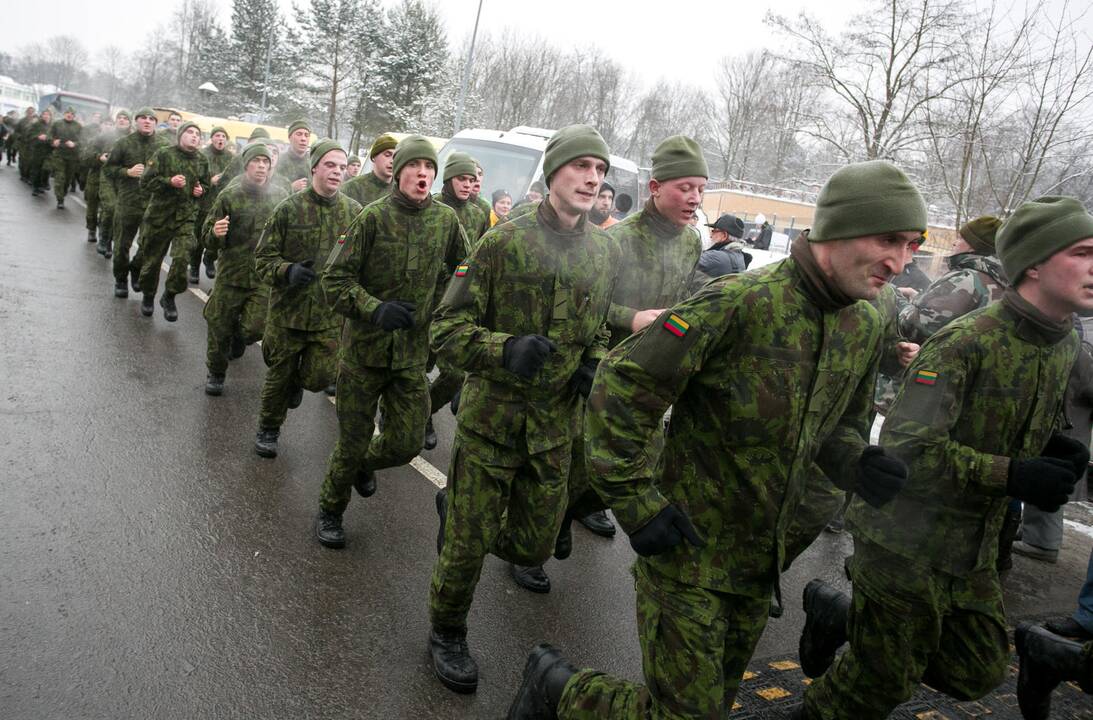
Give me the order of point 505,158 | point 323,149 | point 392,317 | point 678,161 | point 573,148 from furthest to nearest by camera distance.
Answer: point 505,158
point 323,149
point 678,161
point 392,317
point 573,148

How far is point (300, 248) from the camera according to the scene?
5910 mm

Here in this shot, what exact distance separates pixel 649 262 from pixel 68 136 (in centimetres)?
1766

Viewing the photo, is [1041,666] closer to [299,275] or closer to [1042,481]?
[1042,481]

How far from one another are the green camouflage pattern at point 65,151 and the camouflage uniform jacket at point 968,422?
62.8 feet

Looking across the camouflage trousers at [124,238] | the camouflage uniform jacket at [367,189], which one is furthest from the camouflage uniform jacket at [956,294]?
the camouflage trousers at [124,238]

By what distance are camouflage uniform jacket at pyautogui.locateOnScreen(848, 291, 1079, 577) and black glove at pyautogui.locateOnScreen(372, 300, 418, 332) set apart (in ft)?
7.76

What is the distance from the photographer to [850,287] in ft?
7.77

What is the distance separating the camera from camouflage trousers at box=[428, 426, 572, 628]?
3.44 metres

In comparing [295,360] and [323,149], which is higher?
[323,149]

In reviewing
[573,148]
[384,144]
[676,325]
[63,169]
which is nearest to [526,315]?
[573,148]

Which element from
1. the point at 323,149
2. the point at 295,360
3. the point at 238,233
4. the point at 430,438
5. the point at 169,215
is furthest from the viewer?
the point at 169,215

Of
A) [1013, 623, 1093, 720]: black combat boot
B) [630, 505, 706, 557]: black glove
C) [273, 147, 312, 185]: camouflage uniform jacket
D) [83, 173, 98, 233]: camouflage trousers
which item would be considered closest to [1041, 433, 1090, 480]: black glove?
[1013, 623, 1093, 720]: black combat boot

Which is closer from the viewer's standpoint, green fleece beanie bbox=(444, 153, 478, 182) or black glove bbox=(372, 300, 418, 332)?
black glove bbox=(372, 300, 418, 332)

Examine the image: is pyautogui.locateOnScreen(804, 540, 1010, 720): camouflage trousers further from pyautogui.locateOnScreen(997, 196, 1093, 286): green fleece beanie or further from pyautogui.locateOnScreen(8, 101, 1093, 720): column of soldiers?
pyautogui.locateOnScreen(997, 196, 1093, 286): green fleece beanie
